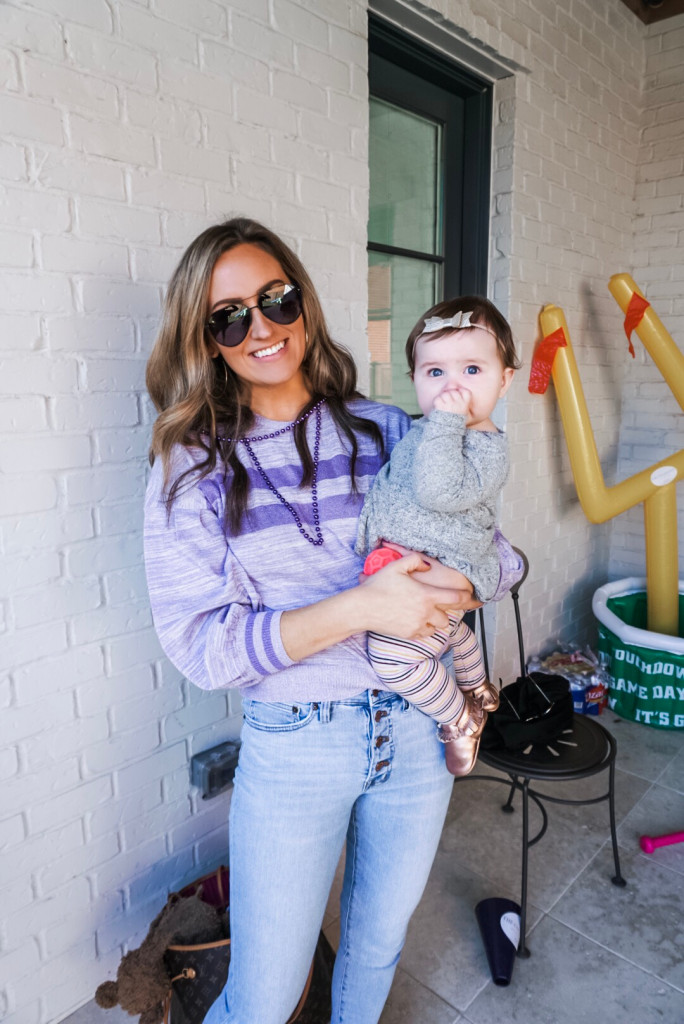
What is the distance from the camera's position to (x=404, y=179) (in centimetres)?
245

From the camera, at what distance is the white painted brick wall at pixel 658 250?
10.4 ft

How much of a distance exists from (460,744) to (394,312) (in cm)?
172

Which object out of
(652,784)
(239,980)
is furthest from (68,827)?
(652,784)

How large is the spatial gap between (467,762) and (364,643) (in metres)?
0.29

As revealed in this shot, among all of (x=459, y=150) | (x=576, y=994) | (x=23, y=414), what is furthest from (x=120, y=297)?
(x=576, y=994)

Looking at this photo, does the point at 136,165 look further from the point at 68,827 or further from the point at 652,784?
the point at 652,784

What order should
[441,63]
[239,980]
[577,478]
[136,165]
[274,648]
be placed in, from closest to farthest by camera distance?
[274,648] → [239,980] → [136,165] → [441,63] → [577,478]

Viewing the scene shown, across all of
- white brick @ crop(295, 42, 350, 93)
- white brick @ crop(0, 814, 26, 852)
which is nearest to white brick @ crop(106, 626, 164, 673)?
white brick @ crop(0, 814, 26, 852)

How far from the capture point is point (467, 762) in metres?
1.22

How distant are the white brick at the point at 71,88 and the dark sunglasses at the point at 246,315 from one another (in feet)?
1.84

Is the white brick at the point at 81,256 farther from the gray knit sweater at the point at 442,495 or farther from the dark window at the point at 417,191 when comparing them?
the dark window at the point at 417,191

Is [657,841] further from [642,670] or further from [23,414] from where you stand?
[23,414]

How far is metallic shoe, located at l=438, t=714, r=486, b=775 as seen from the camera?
1.21 metres

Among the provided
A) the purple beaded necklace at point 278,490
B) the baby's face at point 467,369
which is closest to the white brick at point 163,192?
the purple beaded necklace at point 278,490
